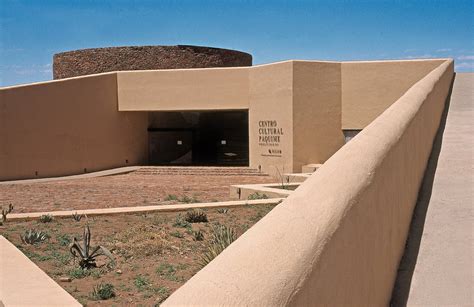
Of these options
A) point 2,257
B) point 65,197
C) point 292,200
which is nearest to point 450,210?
point 292,200

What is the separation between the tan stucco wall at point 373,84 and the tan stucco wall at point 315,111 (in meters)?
0.35

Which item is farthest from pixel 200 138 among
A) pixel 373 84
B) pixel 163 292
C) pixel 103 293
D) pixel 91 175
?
pixel 103 293

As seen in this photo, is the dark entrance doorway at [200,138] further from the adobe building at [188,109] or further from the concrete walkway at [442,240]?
the concrete walkway at [442,240]

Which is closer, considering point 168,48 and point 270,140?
point 270,140

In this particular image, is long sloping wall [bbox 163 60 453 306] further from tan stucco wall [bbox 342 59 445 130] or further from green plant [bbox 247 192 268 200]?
tan stucco wall [bbox 342 59 445 130]

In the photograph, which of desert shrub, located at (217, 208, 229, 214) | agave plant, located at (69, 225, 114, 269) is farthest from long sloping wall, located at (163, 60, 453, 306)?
desert shrub, located at (217, 208, 229, 214)

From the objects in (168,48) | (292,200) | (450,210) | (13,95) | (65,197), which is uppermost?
(168,48)

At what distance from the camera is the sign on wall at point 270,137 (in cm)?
2169

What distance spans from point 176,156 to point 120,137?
4517mm

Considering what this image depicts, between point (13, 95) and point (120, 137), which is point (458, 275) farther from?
point (120, 137)

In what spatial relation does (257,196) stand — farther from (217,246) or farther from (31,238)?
(217,246)

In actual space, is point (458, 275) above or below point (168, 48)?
below

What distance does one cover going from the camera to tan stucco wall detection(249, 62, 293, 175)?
69.4 ft

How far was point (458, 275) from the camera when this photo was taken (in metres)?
3.61
